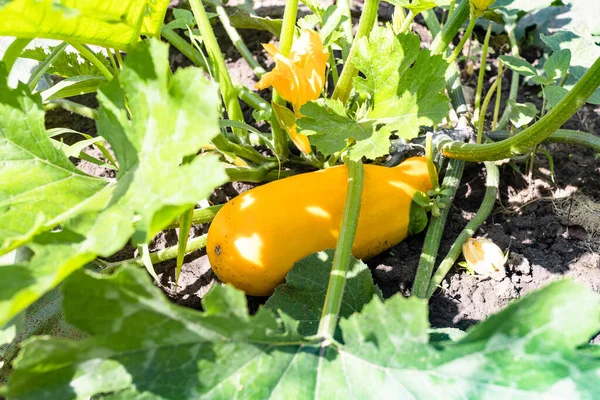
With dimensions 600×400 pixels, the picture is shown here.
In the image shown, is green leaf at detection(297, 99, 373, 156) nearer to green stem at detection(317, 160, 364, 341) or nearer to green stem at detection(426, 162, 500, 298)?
green stem at detection(317, 160, 364, 341)

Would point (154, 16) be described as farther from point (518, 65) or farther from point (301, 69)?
point (518, 65)

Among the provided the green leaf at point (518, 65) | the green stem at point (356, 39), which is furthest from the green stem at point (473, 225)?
the green stem at point (356, 39)

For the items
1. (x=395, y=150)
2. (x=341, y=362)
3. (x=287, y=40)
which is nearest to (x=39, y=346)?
(x=341, y=362)

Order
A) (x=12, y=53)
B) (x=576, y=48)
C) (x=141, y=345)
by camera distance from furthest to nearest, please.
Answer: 1. (x=576, y=48)
2. (x=12, y=53)
3. (x=141, y=345)

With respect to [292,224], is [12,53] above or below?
above

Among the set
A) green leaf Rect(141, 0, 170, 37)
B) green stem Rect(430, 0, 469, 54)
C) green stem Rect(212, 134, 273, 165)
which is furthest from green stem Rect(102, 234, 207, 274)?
green stem Rect(430, 0, 469, 54)

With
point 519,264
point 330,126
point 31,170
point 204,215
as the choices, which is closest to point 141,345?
point 31,170
